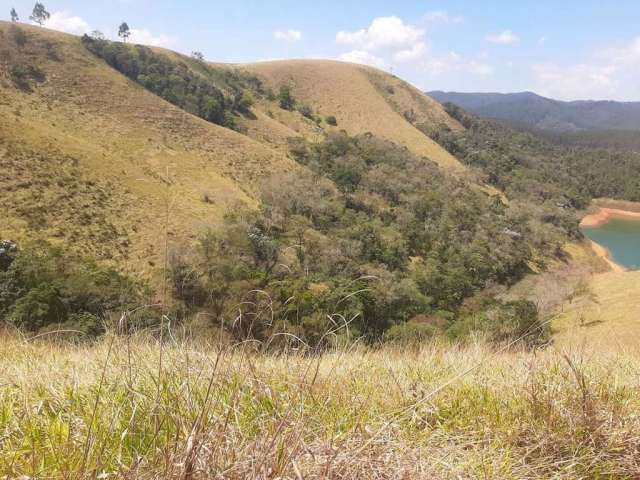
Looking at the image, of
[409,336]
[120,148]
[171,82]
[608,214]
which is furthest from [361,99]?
[409,336]

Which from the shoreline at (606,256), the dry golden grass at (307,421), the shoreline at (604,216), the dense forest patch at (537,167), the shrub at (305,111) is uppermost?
the shrub at (305,111)

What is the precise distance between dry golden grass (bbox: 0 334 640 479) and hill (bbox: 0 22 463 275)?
5.48 m

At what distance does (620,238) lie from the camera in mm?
58844

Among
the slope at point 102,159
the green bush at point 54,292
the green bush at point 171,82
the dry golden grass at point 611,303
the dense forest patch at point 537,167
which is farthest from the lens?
the dense forest patch at point 537,167

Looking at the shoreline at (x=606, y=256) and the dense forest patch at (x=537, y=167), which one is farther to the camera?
the dense forest patch at (x=537, y=167)

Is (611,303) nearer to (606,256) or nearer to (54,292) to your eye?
(54,292)

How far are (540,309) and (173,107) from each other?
1501 inches

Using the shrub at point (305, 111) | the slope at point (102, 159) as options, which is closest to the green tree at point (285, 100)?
the shrub at point (305, 111)

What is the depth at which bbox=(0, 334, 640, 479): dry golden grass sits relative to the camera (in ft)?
4.33

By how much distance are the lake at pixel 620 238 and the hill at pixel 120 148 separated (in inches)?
885

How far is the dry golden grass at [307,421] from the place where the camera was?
132 cm

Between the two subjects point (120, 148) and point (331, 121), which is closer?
point (120, 148)

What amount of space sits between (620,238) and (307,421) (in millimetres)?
71430

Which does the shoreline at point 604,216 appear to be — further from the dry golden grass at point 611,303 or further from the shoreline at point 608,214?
the dry golden grass at point 611,303
